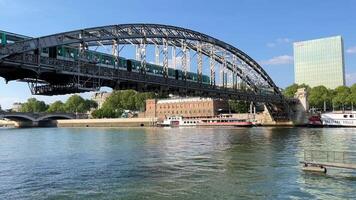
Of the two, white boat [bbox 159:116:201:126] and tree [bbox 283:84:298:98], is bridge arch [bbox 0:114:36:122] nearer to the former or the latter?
white boat [bbox 159:116:201:126]

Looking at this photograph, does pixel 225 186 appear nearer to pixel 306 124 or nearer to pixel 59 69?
pixel 59 69

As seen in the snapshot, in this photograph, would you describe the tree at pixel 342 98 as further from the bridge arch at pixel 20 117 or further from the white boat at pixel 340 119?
the bridge arch at pixel 20 117

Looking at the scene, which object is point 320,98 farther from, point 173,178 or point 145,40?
point 173,178

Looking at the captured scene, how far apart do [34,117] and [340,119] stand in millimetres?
125228

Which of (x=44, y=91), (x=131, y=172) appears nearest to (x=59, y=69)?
(x=44, y=91)

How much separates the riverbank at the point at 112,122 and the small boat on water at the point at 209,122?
10.4 meters

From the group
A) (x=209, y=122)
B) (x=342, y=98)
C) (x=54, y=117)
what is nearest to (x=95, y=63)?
(x=209, y=122)

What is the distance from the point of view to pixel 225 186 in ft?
88.5

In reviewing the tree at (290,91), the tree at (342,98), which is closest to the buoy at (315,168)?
the tree at (342,98)

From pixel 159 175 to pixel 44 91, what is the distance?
17033 mm

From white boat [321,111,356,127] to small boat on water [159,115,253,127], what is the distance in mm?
24025

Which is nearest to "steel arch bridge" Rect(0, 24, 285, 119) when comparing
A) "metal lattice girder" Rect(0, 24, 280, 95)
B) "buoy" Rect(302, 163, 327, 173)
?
"metal lattice girder" Rect(0, 24, 280, 95)

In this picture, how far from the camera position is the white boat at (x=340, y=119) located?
107m

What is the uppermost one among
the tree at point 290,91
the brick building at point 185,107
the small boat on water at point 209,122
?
the tree at point 290,91
